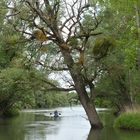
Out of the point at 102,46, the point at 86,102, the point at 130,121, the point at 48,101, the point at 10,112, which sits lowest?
the point at 130,121

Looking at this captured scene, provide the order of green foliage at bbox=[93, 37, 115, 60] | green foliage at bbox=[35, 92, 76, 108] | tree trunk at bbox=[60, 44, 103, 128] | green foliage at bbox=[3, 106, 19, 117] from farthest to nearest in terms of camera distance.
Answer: green foliage at bbox=[35, 92, 76, 108], green foliage at bbox=[3, 106, 19, 117], tree trunk at bbox=[60, 44, 103, 128], green foliage at bbox=[93, 37, 115, 60]

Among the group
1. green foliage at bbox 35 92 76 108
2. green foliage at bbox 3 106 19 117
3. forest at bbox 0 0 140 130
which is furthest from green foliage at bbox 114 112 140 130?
green foliage at bbox 35 92 76 108

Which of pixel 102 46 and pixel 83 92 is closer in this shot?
pixel 102 46

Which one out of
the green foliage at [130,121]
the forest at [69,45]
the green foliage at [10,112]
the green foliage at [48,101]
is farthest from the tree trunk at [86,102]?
the green foliage at [48,101]

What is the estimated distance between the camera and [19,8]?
110 ft

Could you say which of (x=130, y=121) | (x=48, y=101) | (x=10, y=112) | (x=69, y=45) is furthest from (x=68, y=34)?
(x=48, y=101)

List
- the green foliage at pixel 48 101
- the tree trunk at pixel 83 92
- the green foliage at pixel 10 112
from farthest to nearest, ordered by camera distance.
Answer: the green foliage at pixel 48 101, the green foliage at pixel 10 112, the tree trunk at pixel 83 92

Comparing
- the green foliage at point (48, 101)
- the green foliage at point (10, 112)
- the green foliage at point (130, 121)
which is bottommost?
the green foliage at point (130, 121)

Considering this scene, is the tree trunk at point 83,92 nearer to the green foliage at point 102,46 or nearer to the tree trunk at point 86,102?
the tree trunk at point 86,102

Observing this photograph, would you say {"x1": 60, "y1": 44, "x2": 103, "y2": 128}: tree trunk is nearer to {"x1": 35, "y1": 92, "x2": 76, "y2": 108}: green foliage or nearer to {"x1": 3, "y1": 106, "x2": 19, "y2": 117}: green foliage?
{"x1": 3, "y1": 106, "x2": 19, "y2": 117}: green foliage

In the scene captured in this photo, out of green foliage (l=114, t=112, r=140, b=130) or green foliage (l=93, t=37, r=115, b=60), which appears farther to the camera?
green foliage (l=93, t=37, r=115, b=60)

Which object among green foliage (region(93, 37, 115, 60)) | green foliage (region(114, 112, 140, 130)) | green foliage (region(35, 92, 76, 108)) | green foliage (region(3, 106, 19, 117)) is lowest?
green foliage (region(114, 112, 140, 130))

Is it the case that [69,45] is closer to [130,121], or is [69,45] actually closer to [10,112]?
[130,121]

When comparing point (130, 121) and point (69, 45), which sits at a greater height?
point (69, 45)
